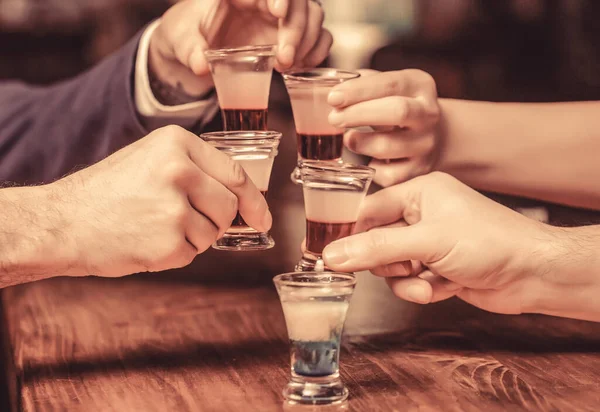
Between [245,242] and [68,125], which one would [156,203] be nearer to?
[245,242]

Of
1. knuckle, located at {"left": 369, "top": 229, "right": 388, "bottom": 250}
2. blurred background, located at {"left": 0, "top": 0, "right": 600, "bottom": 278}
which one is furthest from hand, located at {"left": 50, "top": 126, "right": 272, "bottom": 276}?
blurred background, located at {"left": 0, "top": 0, "right": 600, "bottom": 278}

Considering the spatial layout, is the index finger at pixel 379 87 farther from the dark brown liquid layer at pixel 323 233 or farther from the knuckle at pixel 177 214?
the knuckle at pixel 177 214

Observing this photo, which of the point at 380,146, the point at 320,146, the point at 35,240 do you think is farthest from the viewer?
the point at 380,146

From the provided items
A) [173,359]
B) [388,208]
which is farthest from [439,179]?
[173,359]

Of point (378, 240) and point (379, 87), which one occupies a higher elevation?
point (379, 87)

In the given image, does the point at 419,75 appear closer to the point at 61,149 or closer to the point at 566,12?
the point at 61,149

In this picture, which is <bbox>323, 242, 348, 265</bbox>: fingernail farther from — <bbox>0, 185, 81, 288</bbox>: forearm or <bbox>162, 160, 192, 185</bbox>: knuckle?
<bbox>0, 185, 81, 288</bbox>: forearm

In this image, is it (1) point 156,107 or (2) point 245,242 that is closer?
(2) point 245,242

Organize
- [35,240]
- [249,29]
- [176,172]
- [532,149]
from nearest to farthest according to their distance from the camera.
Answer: [176,172], [35,240], [249,29], [532,149]
